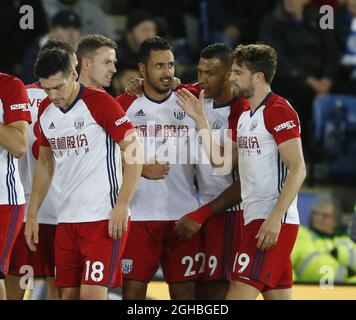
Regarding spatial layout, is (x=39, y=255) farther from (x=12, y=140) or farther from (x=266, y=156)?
(x=266, y=156)

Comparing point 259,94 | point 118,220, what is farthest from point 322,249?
point 118,220

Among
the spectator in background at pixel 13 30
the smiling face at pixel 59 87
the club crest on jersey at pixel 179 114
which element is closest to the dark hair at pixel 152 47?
the club crest on jersey at pixel 179 114

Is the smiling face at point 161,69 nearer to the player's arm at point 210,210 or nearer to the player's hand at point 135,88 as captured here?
the player's hand at point 135,88

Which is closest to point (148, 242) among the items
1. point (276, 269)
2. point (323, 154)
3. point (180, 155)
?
point (180, 155)

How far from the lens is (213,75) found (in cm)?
721

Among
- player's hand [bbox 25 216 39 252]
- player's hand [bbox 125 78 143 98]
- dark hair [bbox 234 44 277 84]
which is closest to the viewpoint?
dark hair [bbox 234 44 277 84]

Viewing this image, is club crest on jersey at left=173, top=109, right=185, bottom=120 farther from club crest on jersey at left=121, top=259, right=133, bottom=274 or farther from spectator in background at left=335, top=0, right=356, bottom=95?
spectator in background at left=335, top=0, right=356, bottom=95

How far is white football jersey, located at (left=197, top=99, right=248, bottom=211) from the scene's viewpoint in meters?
7.19

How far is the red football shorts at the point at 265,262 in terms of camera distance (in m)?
6.53

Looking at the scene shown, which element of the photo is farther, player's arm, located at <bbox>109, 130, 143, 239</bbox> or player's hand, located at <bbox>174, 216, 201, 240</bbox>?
player's hand, located at <bbox>174, 216, 201, 240</bbox>

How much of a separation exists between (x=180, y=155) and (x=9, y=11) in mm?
4912

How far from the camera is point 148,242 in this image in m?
7.28

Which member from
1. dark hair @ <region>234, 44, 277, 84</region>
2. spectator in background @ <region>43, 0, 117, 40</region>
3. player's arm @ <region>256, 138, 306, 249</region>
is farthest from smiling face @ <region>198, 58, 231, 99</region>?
spectator in background @ <region>43, 0, 117, 40</region>

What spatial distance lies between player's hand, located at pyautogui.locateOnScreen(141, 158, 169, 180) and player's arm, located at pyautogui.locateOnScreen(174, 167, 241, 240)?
314 millimetres
